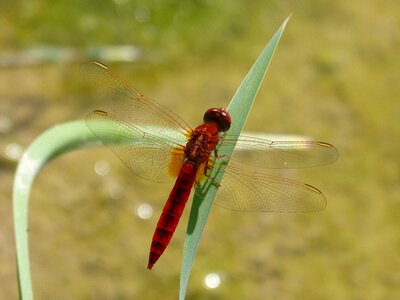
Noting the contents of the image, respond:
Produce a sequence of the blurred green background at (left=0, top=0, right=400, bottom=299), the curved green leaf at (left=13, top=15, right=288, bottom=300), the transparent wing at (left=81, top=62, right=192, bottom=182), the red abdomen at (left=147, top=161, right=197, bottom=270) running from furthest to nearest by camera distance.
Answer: the blurred green background at (left=0, top=0, right=400, bottom=299), the transparent wing at (left=81, top=62, right=192, bottom=182), the red abdomen at (left=147, top=161, right=197, bottom=270), the curved green leaf at (left=13, top=15, right=288, bottom=300)

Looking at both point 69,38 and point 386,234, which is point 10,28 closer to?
point 69,38

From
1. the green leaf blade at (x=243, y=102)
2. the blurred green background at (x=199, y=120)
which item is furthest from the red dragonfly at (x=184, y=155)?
the blurred green background at (x=199, y=120)

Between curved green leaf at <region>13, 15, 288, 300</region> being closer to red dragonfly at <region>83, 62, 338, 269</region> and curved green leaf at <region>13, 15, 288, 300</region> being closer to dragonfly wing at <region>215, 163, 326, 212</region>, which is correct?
red dragonfly at <region>83, 62, 338, 269</region>

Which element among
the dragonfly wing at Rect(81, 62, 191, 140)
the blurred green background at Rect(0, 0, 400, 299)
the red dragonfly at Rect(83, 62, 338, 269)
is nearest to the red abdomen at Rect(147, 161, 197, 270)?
the red dragonfly at Rect(83, 62, 338, 269)

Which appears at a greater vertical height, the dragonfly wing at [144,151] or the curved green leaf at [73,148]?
the dragonfly wing at [144,151]

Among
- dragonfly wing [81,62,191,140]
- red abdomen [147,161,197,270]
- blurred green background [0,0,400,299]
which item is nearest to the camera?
red abdomen [147,161,197,270]

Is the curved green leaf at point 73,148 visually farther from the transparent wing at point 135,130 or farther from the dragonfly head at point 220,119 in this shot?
the dragonfly head at point 220,119
